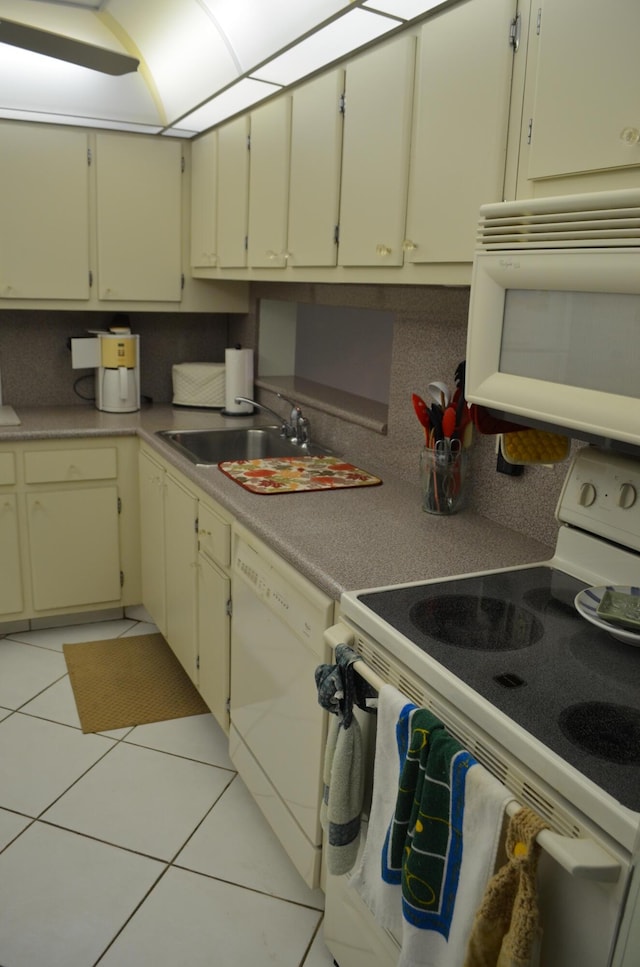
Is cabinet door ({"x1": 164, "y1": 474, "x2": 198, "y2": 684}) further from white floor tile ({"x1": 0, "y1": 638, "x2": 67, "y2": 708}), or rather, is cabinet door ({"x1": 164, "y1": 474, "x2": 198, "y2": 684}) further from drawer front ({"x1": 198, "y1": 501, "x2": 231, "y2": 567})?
white floor tile ({"x1": 0, "y1": 638, "x2": 67, "y2": 708})

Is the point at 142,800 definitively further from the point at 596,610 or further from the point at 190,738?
the point at 596,610

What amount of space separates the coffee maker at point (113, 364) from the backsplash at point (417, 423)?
88cm

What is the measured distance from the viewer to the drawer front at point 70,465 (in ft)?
9.95

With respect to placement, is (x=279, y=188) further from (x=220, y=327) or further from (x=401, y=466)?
(x=220, y=327)

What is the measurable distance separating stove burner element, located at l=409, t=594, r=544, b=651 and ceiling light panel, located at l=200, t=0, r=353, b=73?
52.5 inches

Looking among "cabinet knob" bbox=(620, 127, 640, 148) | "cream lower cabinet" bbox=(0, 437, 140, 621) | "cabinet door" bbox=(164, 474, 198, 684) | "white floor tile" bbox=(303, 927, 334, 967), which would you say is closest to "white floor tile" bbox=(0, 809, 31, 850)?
"cabinet door" bbox=(164, 474, 198, 684)

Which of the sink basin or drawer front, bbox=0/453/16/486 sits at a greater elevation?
the sink basin

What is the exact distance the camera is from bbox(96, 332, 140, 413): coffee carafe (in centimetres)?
337

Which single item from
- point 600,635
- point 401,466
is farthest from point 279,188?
point 600,635

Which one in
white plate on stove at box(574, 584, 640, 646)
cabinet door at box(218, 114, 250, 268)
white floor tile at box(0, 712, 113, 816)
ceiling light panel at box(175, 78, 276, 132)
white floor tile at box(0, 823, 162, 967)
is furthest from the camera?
cabinet door at box(218, 114, 250, 268)

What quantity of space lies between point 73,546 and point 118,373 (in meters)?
0.78

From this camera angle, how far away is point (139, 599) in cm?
338

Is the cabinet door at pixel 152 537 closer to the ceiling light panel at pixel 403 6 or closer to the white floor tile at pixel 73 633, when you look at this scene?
the white floor tile at pixel 73 633

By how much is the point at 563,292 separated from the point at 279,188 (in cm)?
151
